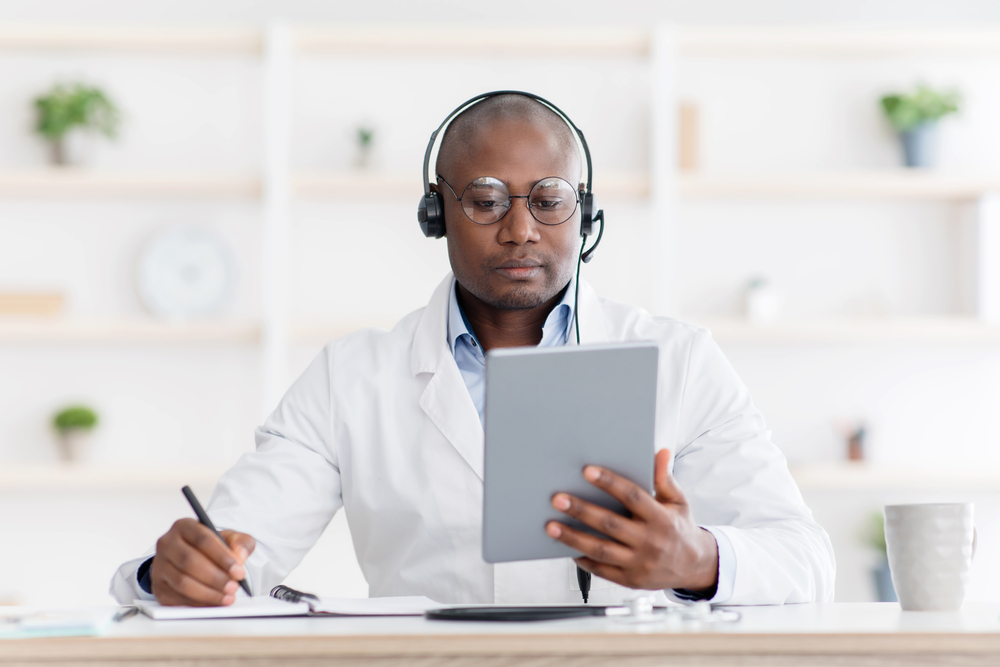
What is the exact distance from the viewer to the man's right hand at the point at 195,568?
1024 mm

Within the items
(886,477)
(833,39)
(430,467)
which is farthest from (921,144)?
(430,467)

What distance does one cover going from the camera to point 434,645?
798 mm

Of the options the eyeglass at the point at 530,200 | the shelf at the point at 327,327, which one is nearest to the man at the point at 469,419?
the eyeglass at the point at 530,200

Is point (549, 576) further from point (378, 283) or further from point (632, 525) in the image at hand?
point (378, 283)

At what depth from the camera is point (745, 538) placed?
112 cm

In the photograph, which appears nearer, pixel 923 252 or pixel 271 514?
pixel 271 514

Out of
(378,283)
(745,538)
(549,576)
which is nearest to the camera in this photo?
(745,538)

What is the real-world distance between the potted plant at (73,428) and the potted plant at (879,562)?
2489mm

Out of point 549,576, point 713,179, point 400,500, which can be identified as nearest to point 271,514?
point 400,500

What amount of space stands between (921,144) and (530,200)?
6.99ft

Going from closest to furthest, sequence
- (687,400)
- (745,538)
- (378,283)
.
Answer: (745,538) → (687,400) → (378,283)

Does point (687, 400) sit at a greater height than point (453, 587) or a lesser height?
greater

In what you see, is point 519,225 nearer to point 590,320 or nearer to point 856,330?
point 590,320

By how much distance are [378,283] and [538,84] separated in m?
0.87
